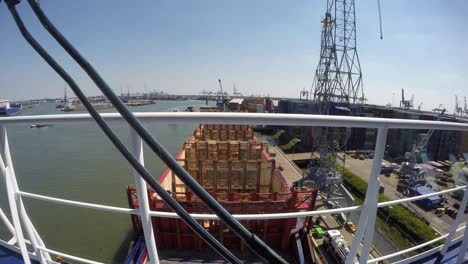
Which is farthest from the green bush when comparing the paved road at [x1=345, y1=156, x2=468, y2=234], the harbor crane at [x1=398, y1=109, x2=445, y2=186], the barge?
the barge

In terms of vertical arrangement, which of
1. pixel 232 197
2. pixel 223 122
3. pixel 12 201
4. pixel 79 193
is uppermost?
pixel 223 122

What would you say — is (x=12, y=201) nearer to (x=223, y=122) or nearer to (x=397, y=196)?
(x=223, y=122)

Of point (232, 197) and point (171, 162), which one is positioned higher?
point (171, 162)

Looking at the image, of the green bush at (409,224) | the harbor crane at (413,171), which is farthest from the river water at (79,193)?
the harbor crane at (413,171)

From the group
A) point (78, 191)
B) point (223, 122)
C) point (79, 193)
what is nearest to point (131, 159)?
point (223, 122)

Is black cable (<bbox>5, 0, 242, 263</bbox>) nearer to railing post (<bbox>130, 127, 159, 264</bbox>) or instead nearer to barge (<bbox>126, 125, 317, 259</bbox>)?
railing post (<bbox>130, 127, 159, 264</bbox>)

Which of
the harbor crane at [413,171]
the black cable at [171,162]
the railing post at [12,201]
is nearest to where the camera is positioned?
the black cable at [171,162]

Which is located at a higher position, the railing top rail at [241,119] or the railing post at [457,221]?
the railing top rail at [241,119]

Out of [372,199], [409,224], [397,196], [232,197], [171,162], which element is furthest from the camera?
[397,196]

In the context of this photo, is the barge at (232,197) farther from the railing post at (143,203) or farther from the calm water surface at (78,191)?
the railing post at (143,203)

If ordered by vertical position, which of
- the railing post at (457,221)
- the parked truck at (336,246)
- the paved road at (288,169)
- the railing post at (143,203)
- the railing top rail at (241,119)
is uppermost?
the railing top rail at (241,119)

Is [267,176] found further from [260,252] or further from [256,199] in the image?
[260,252]
